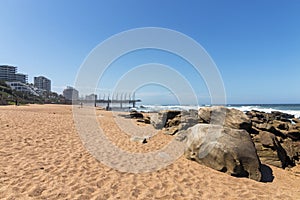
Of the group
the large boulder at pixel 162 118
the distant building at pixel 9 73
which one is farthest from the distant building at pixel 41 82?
the large boulder at pixel 162 118

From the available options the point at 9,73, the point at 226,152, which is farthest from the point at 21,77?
the point at 226,152

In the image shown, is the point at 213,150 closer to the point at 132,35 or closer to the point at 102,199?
the point at 102,199

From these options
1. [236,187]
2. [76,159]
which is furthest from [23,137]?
[236,187]

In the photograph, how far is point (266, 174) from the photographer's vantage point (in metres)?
6.42

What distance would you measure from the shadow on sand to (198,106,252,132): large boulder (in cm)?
271

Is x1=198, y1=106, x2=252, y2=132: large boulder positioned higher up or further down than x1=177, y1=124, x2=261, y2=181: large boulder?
higher up

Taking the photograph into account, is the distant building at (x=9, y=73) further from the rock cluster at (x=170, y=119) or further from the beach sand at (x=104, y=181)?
the beach sand at (x=104, y=181)

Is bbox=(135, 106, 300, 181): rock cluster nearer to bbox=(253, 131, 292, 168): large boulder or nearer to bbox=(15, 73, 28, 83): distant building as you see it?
bbox=(253, 131, 292, 168): large boulder

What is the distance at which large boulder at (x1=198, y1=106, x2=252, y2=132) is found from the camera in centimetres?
964

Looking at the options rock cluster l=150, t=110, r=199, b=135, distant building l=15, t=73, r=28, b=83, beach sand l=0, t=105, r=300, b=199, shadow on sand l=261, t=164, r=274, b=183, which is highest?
distant building l=15, t=73, r=28, b=83

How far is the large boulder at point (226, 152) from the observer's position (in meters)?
5.92

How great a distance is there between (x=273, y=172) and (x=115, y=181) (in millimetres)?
5325

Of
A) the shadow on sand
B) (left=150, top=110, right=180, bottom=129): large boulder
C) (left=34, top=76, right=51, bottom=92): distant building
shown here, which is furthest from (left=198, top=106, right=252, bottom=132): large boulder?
(left=34, top=76, right=51, bottom=92): distant building

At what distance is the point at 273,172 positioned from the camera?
22.0 feet
